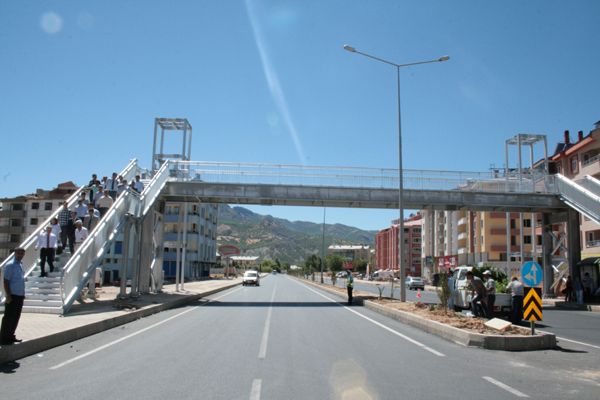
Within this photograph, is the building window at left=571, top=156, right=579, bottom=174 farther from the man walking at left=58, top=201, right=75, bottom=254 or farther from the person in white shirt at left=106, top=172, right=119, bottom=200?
the man walking at left=58, top=201, right=75, bottom=254

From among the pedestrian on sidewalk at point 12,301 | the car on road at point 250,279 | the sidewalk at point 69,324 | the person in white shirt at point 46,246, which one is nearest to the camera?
the pedestrian on sidewalk at point 12,301

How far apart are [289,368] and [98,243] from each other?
1154 centimetres

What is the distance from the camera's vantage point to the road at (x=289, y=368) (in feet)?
22.6

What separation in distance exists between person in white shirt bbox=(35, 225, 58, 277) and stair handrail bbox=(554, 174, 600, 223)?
86.1 ft

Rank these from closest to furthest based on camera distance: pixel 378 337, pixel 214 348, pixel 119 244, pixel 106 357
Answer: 1. pixel 106 357
2. pixel 214 348
3. pixel 378 337
4. pixel 119 244

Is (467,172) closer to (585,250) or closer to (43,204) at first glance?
(585,250)

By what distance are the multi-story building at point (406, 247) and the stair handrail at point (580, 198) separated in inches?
3630

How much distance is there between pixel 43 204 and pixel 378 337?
8989 cm

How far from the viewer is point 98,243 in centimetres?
1767

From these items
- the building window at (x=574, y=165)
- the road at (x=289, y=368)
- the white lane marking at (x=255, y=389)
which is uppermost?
the building window at (x=574, y=165)

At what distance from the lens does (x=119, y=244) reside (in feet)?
260

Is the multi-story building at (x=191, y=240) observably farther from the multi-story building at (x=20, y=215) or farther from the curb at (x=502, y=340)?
the curb at (x=502, y=340)

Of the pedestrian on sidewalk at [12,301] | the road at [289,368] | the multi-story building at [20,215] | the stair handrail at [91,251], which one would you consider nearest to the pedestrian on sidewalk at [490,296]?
the road at [289,368]

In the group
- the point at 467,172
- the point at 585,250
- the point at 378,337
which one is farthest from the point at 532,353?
the point at 585,250
